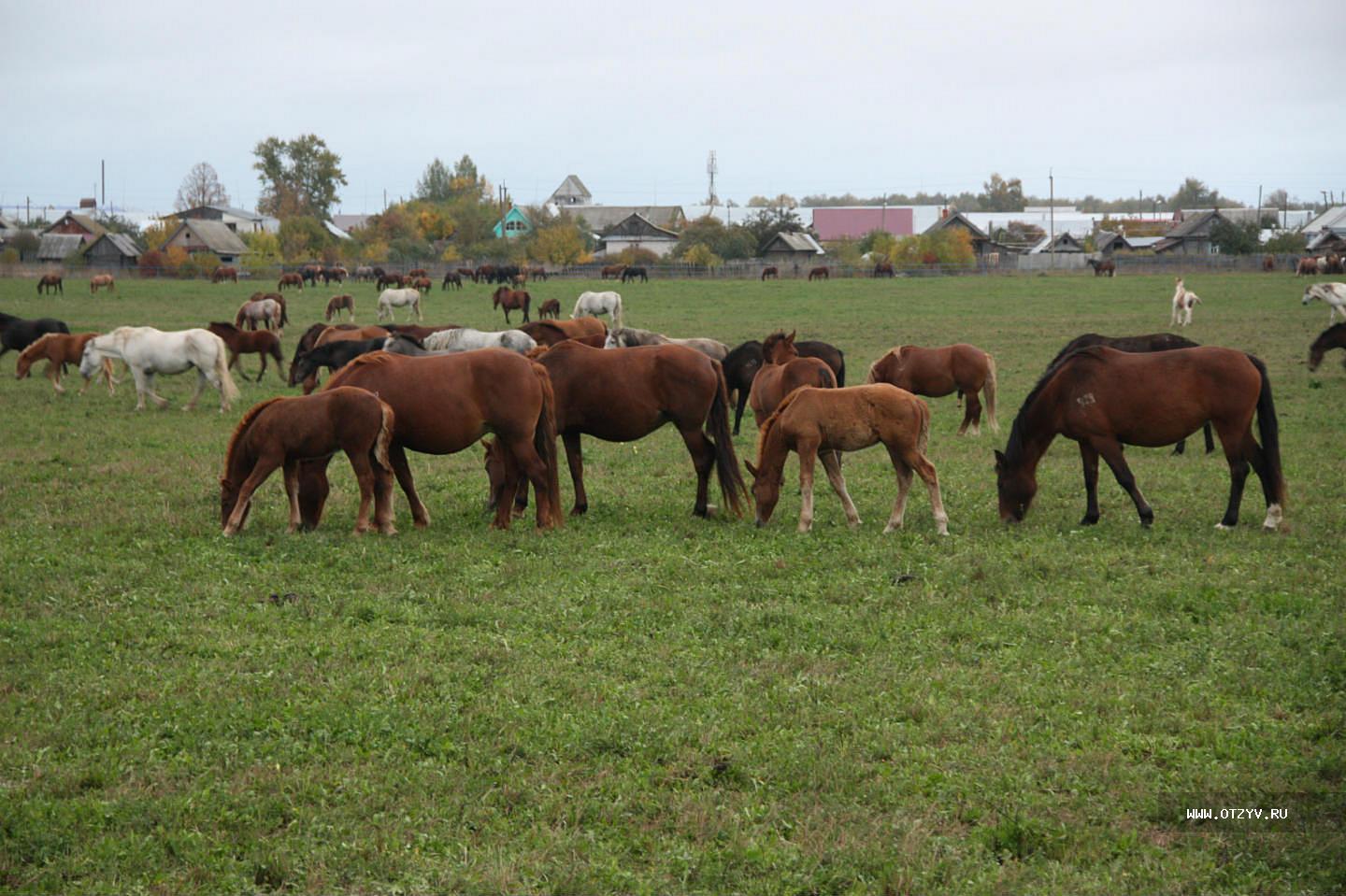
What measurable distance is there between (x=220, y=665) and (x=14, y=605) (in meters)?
2.26

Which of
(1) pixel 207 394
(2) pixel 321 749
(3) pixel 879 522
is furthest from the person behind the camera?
(1) pixel 207 394

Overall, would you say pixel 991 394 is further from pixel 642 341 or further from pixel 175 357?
pixel 175 357

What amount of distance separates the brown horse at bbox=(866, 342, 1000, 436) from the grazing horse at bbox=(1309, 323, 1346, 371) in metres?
9.81

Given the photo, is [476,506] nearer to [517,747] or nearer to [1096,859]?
[517,747]

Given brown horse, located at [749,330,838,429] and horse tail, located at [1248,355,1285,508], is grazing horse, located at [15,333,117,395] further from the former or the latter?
horse tail, located at [1248,355,1285,508]

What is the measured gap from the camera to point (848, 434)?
1048 centimetres

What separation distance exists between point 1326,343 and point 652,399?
16.9 meters

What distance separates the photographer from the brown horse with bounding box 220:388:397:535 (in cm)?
1010

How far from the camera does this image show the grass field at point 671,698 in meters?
4.87

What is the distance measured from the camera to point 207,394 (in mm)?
21391

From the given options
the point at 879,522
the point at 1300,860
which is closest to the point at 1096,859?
the point at 1300,860

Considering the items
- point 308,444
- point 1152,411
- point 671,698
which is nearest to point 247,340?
point 308,444

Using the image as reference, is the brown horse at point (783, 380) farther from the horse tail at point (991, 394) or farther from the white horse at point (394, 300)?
the white horse at point (394, 300)

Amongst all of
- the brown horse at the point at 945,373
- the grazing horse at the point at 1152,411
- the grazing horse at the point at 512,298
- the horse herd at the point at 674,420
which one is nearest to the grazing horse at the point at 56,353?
the horse herd at the point at 674,420
